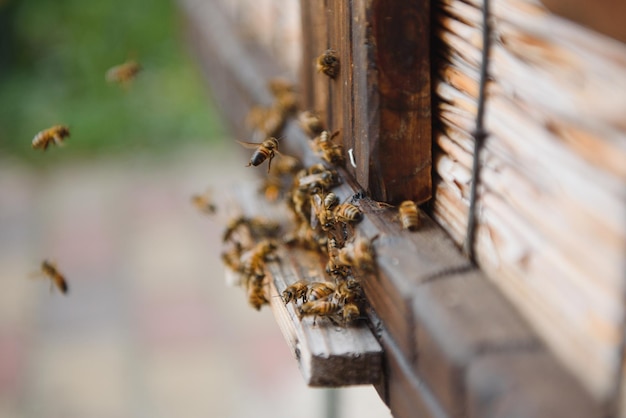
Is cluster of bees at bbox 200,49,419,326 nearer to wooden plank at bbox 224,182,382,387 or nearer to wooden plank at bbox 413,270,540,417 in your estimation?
wooden plank at bbox 224,182,382,387

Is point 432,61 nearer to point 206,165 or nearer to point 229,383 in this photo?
point 229,383

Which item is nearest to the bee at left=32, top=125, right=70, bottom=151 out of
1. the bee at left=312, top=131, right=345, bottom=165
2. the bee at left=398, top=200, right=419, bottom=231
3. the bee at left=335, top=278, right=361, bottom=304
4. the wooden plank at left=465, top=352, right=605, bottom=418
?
the bee at left=312, top=131, right=345, bottom=165

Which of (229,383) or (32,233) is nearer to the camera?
(229,383)

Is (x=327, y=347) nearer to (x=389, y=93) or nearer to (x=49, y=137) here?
(x=389, y=93)

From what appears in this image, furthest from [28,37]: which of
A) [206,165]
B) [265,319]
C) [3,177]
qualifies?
[265,319]

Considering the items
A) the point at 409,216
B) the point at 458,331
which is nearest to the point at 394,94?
the point at 409,216

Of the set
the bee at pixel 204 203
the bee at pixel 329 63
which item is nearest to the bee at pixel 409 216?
the bee at pixel 329 63
